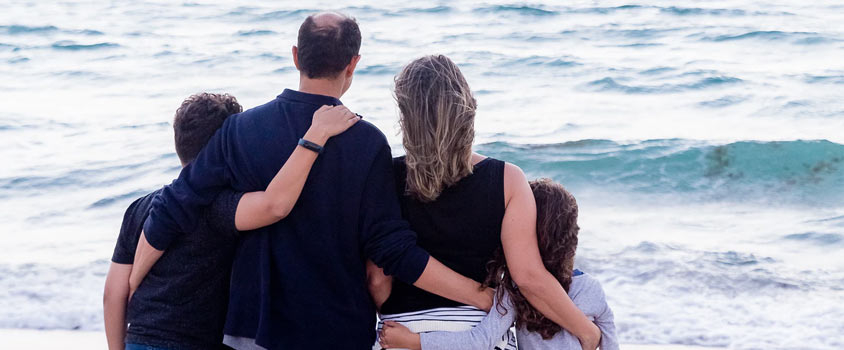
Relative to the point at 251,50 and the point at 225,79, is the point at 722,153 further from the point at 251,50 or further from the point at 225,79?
the point at 251,50

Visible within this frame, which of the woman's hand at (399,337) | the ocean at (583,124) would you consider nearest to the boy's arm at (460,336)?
the woman's hand at (399,337)

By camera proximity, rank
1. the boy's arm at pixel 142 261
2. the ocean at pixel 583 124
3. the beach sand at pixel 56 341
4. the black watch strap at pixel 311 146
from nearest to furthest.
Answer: the black watch strap at pixel 311 146 → the boy's arm at pixel 142 261 → the beach sand at pixel 56 341 → the ocean at pixel 583 124

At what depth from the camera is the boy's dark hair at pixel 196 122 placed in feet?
7.63

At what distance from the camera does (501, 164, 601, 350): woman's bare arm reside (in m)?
2.28

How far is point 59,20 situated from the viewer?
16.3 metres

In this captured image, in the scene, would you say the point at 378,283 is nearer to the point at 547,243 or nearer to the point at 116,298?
the point at 547,243

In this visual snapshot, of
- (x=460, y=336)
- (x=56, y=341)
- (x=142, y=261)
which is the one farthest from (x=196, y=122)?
(x=56, y=341)

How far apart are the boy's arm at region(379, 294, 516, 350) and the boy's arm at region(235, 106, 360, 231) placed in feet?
1.56

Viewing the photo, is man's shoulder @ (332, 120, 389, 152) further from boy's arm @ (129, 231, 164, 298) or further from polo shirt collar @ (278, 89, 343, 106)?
boy's arm @ (129, 231, 164, 298)

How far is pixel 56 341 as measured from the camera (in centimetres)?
414

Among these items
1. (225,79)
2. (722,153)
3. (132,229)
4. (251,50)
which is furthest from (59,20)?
(132,229)

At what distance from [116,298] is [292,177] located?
67cm

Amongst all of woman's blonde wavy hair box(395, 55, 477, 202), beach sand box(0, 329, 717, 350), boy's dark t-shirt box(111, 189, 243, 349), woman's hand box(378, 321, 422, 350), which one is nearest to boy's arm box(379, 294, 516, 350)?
woman's hand box(378, 321, 422, 350)

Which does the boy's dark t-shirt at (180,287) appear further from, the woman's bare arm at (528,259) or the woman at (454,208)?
the woman's bare arm at (528,259)
